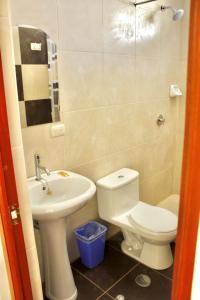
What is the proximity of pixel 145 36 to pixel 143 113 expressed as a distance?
2.20 feet

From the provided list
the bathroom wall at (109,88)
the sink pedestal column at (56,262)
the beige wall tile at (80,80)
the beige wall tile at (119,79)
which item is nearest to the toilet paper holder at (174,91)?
the bathroom wall at (109,88)

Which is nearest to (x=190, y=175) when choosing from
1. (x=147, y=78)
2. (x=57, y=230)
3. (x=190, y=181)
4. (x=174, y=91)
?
(x=190, y=181)

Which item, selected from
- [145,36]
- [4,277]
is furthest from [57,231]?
[145,36]

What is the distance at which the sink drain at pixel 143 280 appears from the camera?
183cm

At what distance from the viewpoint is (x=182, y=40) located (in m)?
2.63

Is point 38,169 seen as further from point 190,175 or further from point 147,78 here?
point 147,78

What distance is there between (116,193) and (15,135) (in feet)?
3.99

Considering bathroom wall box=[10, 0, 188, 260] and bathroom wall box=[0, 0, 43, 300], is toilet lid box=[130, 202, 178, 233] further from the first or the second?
bathroom wall box=[0, 0, 43, 300]

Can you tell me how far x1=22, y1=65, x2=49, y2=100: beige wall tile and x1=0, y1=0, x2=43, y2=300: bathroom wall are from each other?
0.65 meters

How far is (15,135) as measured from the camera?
93cm

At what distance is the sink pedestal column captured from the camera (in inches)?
60.5

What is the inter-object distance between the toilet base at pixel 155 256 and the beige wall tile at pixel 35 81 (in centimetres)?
141

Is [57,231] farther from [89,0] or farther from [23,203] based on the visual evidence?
[89,0]

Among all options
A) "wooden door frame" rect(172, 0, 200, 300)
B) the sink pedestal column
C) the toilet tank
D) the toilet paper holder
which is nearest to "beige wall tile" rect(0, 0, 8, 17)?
"wooden door frame" rect(172, 0, 200, 300)
